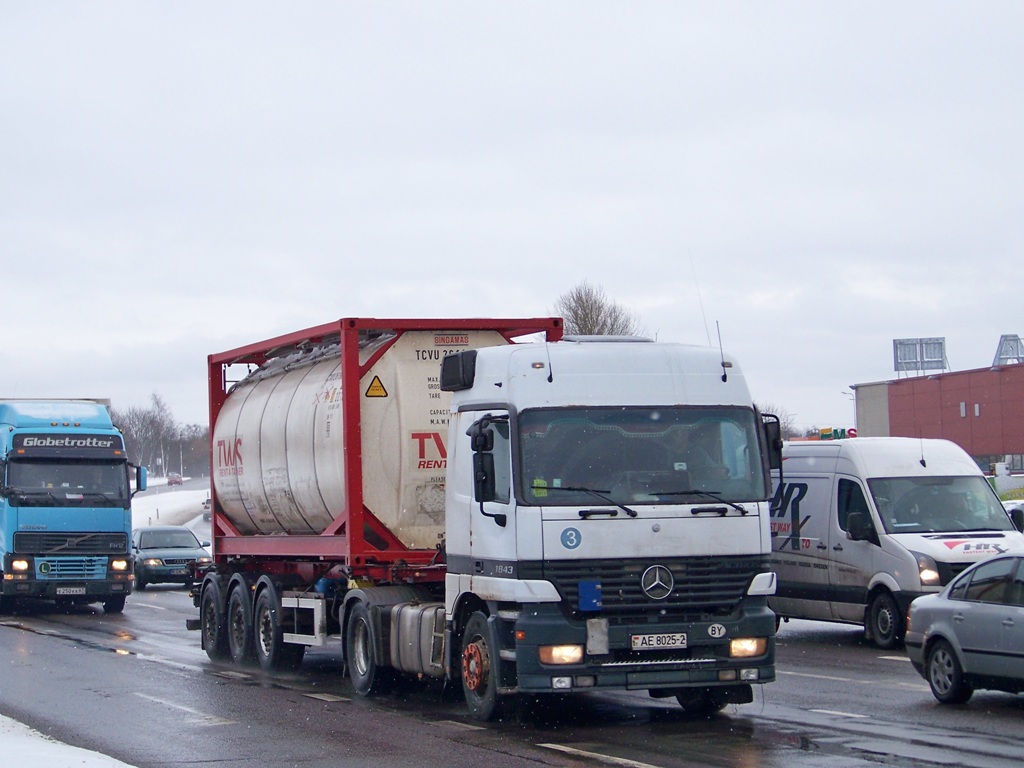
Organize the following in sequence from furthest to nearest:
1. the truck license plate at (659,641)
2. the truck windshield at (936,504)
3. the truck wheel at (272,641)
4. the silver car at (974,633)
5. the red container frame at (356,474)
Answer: the truck windshield at (936,504), the truck wheel at (272,641), the red container frame at (356,474), the silver car at (974,633), the truck license plate at (659,641)

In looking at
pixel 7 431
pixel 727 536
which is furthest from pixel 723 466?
pixel 7 431

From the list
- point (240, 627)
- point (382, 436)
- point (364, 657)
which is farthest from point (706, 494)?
point (240, 627)

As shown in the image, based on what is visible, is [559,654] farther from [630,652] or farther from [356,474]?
[356,474]

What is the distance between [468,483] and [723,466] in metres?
2.15

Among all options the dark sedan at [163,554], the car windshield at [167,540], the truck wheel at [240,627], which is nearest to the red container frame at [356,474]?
the truck wheel at [240,627]

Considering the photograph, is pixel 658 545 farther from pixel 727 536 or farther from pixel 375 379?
pixel 375 379

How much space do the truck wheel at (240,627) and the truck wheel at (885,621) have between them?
7.84 meters

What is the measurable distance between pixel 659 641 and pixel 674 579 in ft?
1.62

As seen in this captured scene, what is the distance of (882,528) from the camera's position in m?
18.0

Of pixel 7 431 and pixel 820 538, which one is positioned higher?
pixel 7 431

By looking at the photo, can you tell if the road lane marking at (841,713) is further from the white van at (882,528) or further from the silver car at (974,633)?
the white van at (882,528)

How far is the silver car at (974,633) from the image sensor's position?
1180 centimetres

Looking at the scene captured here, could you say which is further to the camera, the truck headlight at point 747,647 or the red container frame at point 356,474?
the red container frame at point 356,474

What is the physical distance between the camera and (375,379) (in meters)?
14.2
